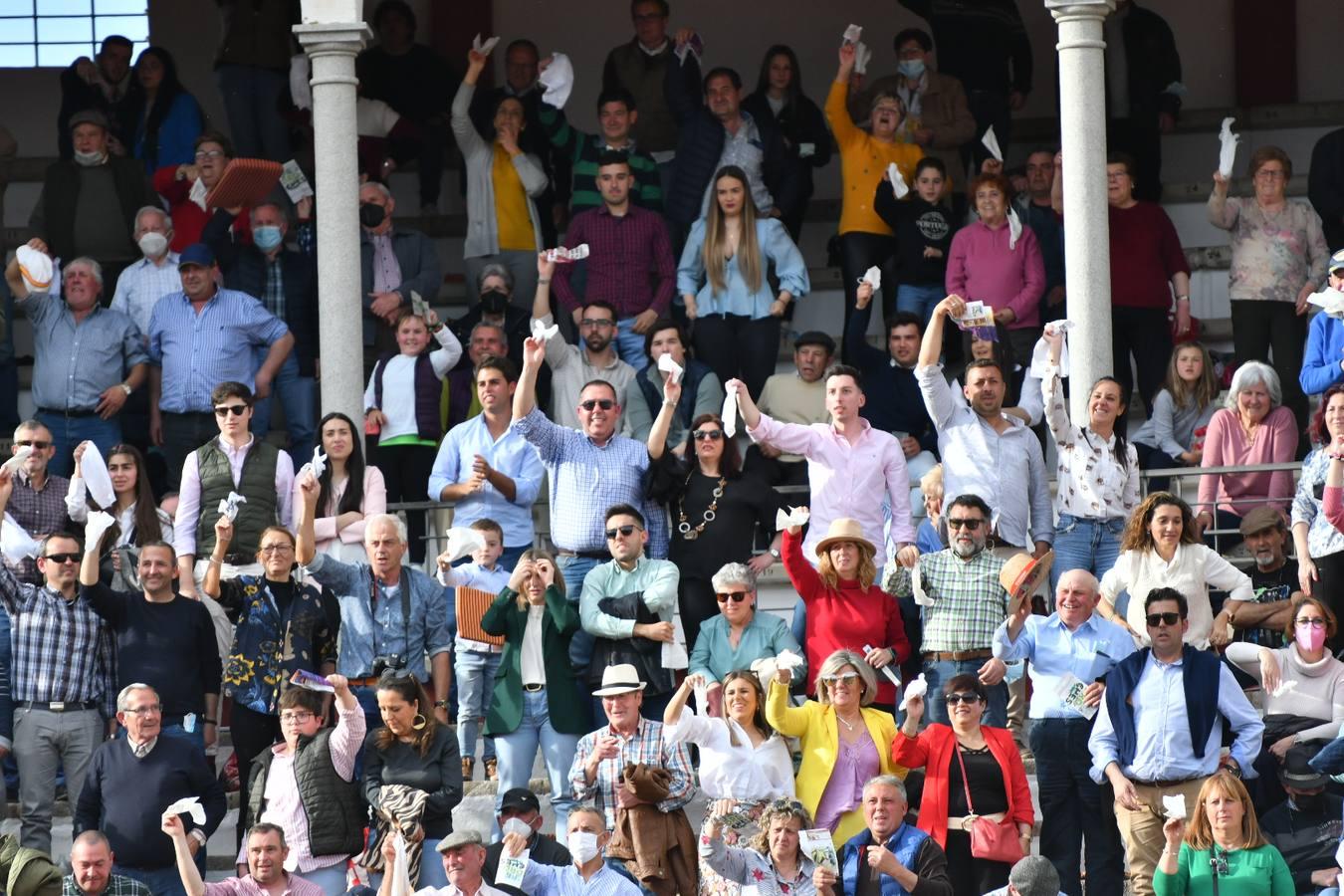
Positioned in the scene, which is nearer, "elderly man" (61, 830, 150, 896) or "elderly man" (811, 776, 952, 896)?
"elderly man" (811, 776, 952, 896)

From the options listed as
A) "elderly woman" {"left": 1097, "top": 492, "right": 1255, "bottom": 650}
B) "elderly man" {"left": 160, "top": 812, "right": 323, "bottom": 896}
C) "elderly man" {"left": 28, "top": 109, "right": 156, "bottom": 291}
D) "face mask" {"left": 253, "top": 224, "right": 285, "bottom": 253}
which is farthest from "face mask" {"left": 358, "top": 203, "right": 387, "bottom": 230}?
"elderly woman" {"left": 1097, "top": 492, "right": 1255, "bottom": 650}

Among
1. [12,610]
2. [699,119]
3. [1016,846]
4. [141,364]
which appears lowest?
[1016,846]

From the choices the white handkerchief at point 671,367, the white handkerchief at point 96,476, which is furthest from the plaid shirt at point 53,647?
the white handkerchief at point 671,367

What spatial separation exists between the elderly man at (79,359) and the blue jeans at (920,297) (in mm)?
4187

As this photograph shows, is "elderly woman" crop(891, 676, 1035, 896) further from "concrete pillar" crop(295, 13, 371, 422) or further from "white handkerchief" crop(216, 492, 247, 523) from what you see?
"concrete pillar" crop(295, 13, 371, 422)

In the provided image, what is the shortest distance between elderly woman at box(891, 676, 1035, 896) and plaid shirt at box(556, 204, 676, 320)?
432 centimetres

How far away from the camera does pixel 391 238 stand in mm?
15789

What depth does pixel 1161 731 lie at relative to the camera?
1163 centimetres

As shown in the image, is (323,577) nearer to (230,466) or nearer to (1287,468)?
(230,466)

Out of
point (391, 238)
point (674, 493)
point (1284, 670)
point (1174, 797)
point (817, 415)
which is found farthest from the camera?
point (391, 238)

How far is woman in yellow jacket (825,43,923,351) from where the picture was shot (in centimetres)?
1584

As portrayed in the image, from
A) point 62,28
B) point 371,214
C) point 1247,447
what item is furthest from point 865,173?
point 62,28

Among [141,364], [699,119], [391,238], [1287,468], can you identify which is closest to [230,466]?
[141,364]

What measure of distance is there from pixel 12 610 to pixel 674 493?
10.1 feet
